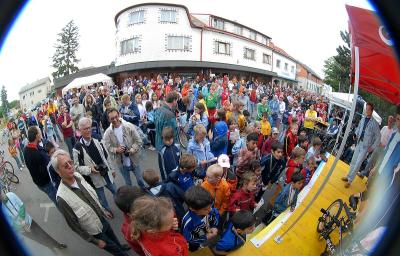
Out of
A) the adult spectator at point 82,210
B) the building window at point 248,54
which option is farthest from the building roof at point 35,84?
the building window at point 248,54

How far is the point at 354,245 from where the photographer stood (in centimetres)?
118

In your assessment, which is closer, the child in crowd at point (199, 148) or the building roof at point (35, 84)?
the building roof at point (35, 84)

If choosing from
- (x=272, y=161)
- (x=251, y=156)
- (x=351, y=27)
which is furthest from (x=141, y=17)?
(x=272, y=161)

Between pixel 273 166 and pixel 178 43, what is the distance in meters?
4.09

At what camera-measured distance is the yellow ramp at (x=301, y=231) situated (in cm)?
136

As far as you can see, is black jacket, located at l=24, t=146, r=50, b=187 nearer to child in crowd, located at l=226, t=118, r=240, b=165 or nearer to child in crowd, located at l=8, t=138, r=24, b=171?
child in crowd, located at l=8, t=138, r=24, b=171

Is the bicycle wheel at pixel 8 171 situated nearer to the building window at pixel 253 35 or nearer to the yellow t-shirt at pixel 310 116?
the building window at pixel 253 35

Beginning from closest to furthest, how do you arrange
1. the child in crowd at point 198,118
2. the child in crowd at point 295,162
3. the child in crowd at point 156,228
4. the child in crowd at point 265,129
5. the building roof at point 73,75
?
the child in crowd at point 156,228, the building roof at point 73,75, the child in crowd at point 295,162, the child in crowd at point 198,118, the child in crowd at point 265,129

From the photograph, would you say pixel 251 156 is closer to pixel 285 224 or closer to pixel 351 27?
pixel 285 224

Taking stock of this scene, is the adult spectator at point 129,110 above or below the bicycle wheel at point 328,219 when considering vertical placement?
above

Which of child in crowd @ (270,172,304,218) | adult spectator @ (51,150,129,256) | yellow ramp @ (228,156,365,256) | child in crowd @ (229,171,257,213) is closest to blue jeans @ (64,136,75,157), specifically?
adult spectator @ (51,150,129,256)

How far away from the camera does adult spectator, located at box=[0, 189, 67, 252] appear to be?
955mm

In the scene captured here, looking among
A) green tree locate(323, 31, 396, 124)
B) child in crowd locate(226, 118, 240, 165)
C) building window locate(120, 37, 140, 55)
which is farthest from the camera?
child in crowd locate(226, 118, 240, 165)

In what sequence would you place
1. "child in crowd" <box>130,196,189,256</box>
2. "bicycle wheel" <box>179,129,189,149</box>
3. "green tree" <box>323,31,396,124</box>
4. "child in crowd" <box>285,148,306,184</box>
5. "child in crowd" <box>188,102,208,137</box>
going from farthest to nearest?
1. "child in crowd" <box>188,102,208,137</box>
2. "bicycle wheel" <box>179,129,189,149</box>
3. "child in crowd" <box>285,148,306,184</box>
4. "green tree" <box>323,31,396,124</box>
5. "child in crowd" <box>130,196,189,256</box>
